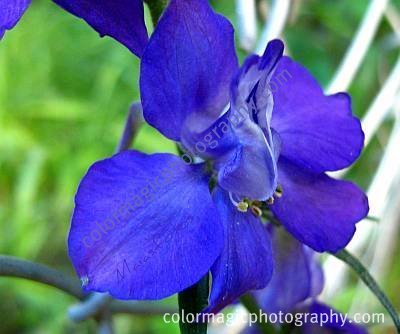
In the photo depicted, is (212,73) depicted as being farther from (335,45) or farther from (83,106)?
(335,45)

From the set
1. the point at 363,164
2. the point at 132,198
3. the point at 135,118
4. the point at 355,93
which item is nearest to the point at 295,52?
the point at 355,93

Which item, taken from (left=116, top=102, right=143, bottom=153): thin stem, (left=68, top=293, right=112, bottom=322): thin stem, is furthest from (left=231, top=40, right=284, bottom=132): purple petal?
(left=68, top=293, right=112, bottom=322): thin stem

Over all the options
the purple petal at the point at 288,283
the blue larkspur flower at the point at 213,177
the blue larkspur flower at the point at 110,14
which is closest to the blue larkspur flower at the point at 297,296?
the purple petal at the point at 288,283

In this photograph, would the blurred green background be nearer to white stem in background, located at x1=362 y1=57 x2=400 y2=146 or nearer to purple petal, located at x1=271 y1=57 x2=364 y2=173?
white stem in background, located at x1=362 y1=57 x2=400 y2=146

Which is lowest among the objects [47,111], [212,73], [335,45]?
[47,111]

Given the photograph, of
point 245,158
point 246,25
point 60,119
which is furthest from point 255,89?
point 60,119

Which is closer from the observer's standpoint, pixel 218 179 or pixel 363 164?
pixel 218 179

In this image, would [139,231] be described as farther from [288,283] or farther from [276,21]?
[276,21]
